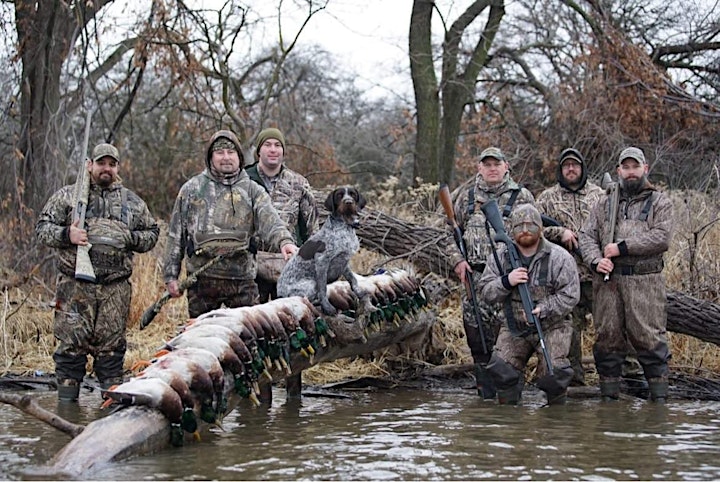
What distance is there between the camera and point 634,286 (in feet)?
A: 29.3

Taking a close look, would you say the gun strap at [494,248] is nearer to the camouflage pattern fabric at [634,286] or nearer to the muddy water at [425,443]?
the camouflage pattern fabric at [634,286]

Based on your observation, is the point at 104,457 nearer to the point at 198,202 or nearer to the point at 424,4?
the point at 198,202

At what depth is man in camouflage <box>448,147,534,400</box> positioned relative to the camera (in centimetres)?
912

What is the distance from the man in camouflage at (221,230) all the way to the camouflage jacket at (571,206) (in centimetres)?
296

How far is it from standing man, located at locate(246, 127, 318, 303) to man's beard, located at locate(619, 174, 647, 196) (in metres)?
2.86

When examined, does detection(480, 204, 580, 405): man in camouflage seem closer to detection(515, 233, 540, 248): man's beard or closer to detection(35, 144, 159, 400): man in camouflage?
detection(515, 233, 540, 248): man's beard

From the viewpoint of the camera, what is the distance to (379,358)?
35.6 feet

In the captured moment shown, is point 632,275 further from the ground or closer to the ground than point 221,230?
closer to the ground

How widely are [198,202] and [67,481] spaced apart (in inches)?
133

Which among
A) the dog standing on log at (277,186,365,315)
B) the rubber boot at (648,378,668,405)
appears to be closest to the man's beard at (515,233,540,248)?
the dog standing on log at (277,186,365,315)

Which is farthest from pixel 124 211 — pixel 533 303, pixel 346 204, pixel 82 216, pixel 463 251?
pixel 533 303

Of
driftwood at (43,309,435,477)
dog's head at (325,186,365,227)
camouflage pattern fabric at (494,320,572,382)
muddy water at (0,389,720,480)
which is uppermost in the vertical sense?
dog's head at (325,186,365,227)

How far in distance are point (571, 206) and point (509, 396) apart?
219cm

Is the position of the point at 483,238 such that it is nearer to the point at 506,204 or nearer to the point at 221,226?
the point at 506,204
